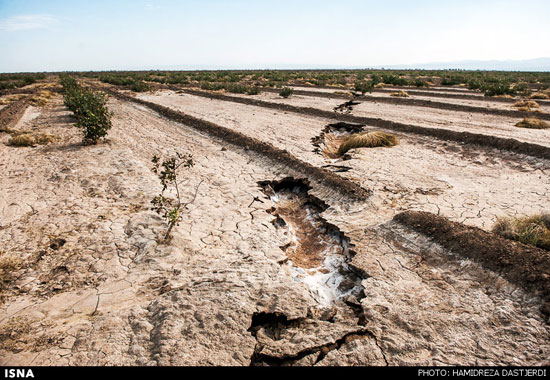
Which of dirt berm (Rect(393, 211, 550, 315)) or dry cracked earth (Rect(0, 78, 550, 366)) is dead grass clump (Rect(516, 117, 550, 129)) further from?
dirt berm (Rect(393, 211, 550, 315))

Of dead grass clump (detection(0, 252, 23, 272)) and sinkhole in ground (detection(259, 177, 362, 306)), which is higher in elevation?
dead grass clump (detection(0, 252, 23, 272))

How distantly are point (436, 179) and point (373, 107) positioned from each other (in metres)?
11.0

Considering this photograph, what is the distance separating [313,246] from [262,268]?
127 centimetres

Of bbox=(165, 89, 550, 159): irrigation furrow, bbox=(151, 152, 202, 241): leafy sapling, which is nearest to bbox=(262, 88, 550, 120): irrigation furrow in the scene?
bbox=(165, 89, 550, 159): irrigation furrow

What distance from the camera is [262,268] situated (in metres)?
4.09

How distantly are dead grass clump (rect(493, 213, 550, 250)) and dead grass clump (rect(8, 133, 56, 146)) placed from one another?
11957mm

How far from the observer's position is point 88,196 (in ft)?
19.6

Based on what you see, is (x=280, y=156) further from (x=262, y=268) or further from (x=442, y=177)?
(x=262, y=268)

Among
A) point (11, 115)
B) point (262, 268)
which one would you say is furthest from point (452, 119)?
point (11, 115)

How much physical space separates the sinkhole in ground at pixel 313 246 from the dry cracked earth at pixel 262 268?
28mm

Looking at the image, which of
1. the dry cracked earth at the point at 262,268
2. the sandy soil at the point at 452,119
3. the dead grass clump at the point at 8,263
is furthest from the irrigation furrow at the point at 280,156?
the sandy soil at the point at 452,119

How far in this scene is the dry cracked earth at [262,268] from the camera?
2.90 m

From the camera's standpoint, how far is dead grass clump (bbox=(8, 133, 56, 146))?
926 cm

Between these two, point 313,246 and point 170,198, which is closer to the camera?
point 313,246
